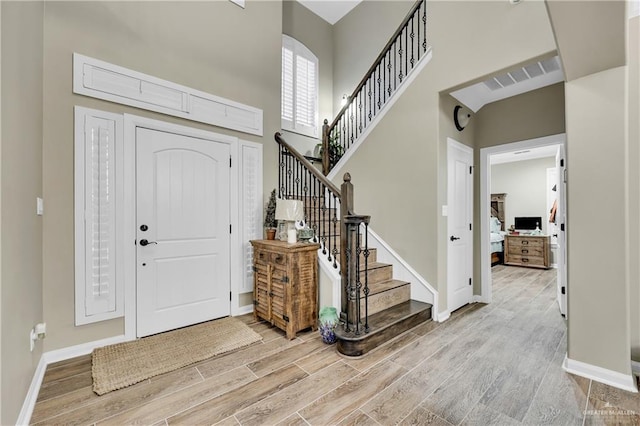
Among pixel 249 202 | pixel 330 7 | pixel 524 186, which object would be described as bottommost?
pixel 249 202

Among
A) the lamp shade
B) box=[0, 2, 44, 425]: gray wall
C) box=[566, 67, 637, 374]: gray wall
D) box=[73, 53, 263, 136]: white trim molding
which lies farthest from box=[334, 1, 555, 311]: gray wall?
box=[0, 2, 44, 425]: gray wall

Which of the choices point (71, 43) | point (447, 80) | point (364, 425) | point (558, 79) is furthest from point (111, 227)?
point (558, 79)

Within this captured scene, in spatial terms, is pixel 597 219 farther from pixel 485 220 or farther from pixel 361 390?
pixel 361 390

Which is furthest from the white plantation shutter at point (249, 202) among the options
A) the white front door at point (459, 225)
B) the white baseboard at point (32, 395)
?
the white front door at point (459, 225)

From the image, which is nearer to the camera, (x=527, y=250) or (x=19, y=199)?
(x=19, y=199)

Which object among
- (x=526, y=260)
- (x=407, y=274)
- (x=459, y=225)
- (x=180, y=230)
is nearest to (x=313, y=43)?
(x=459, y=225)

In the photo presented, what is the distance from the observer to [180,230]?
10.2ft

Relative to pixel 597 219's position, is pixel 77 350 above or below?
below

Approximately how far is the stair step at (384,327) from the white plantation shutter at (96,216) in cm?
217

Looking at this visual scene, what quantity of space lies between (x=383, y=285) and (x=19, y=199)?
328cm

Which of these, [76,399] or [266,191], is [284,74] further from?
[76,399]

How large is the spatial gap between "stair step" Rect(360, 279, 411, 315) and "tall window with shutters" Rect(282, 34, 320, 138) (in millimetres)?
3465

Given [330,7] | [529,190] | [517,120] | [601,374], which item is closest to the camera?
[601,374]

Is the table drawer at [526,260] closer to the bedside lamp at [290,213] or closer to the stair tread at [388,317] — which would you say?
the stair tread at [388,317]
